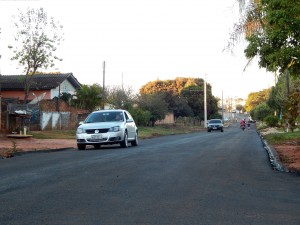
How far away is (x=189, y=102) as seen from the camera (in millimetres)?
89938

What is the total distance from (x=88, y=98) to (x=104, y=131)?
2455 centimetres

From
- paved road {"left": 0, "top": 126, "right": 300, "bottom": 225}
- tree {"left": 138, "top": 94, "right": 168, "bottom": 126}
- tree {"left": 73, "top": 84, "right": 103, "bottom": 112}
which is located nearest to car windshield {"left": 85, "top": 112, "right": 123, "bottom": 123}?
paved road {"left": 0, "top": 126, "right": 300, "bottom": 225}

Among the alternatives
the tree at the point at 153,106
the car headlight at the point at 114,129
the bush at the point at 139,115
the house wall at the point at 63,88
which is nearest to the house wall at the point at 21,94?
the house wall at the point at 63,88

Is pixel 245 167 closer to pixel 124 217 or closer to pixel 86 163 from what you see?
pixel 86 163

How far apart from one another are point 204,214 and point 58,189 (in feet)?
10.1

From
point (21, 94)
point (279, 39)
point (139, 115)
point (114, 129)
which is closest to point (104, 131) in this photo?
point (114, 129)

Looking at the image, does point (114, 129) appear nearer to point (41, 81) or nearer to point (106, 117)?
point (106, 117)

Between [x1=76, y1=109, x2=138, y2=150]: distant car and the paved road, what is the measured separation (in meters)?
7.70

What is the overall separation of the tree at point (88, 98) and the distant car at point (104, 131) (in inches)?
892

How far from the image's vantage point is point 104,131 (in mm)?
20641

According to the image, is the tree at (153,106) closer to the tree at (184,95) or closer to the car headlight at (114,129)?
the tree at (184,95)

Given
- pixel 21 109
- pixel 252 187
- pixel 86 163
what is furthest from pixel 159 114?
pixel 252 187

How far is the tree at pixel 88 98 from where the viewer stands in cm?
4444

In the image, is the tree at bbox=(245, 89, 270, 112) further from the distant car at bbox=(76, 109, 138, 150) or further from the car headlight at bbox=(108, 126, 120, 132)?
the car headlight at bbox=(108, 126, 120, 132)
